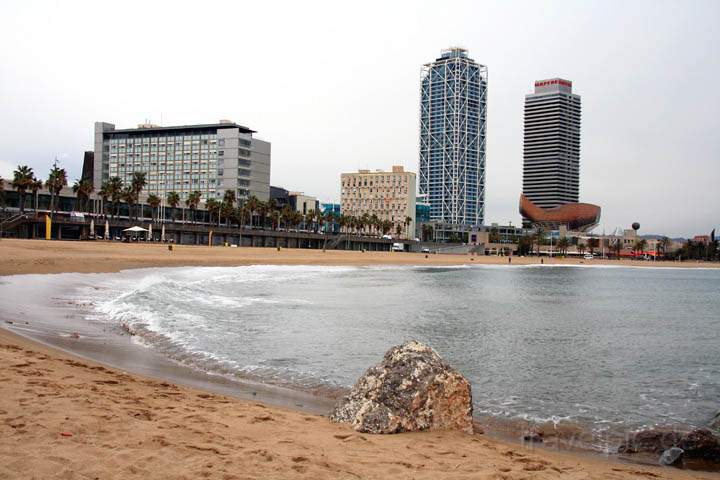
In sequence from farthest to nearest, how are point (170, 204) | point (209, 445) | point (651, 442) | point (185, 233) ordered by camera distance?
point (170, 204), point (185, 233), point (651, 442), point (209, 445)

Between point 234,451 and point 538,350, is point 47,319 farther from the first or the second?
point 538,350

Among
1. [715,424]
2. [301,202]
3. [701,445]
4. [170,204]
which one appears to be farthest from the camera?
[301,202]

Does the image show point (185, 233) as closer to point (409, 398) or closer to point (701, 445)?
point (409, 398)

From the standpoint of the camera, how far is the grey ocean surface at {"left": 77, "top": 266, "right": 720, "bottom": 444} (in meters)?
11.3

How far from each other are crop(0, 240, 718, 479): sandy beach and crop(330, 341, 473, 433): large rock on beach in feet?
0.78

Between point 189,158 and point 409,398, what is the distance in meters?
175

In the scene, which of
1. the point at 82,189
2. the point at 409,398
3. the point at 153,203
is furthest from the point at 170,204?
the point at 409,398

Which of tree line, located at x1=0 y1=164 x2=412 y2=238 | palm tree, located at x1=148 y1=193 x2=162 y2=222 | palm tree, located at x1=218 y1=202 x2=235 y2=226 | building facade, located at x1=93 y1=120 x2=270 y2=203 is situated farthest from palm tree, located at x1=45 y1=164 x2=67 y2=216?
building facade, located at x1=93 y1=120 x2=270 y2=203

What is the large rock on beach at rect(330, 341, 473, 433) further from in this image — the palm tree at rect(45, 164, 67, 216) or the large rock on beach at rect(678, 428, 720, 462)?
the palm tree at rect(45, 164, 67, 216)

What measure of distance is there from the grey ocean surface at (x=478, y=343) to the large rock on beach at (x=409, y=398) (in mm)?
2459

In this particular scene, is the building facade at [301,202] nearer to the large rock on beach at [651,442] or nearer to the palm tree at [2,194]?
the palm tree at [2,194]

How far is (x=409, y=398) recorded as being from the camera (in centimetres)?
756

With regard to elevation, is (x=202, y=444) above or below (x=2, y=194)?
below

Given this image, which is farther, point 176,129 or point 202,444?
point 176,129
